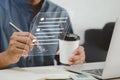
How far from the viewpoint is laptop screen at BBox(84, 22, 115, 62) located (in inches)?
108

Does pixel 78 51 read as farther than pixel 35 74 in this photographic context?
Yes

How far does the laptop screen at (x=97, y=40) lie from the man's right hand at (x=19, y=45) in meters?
1.33

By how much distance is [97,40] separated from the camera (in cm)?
282

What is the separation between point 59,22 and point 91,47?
53.6 inches

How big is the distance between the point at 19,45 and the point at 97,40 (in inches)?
60.0

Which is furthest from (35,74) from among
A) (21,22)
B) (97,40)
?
(97,40)

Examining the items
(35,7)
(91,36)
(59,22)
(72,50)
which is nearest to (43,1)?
(35,7)

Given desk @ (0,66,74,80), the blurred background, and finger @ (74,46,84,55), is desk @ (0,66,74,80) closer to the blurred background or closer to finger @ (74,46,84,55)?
finger @ (74,46,84,55)

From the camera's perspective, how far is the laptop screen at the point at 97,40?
275 centimetres

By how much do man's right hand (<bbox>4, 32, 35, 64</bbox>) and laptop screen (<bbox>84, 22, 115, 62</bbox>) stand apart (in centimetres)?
133

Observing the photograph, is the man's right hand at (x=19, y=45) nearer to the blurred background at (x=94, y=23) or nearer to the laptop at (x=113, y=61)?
the laptop at (x=113, y=61)

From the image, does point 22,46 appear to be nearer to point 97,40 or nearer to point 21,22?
point 21,22

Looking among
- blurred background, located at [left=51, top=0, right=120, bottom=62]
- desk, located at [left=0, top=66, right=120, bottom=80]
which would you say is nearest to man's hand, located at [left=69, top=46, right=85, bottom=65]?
desk, located at [left=0, top=66, right=120, bottom=80]

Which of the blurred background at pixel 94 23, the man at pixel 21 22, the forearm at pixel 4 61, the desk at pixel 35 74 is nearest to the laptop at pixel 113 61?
the desk at pixel 35 74
